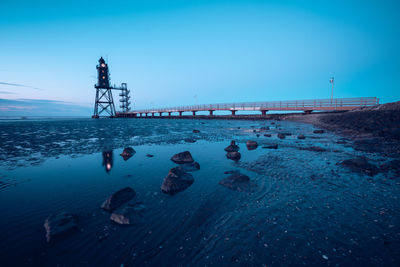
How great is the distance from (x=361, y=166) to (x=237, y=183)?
4757 mm

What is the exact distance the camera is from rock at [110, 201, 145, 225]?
327cm

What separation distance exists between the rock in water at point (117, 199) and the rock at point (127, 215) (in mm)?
372

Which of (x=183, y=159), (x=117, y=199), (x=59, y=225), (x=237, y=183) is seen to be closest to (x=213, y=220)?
(x=237, y=183)

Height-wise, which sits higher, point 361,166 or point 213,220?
point 361,166

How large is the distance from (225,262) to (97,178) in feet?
16.6

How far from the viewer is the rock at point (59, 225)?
2.86m

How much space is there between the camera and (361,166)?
5.70 meters

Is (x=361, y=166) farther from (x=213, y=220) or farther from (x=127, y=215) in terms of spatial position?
(x=127, y=215)

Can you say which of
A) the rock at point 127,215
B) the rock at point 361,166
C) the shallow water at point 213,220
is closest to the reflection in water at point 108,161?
the shallow water at point 213,220

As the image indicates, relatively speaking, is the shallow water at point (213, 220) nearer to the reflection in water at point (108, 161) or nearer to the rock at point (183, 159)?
the reflection in water at point (108, 161)

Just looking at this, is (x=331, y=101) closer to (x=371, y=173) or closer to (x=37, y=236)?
(x=371, y=173)

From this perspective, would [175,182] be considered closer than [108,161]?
Yes

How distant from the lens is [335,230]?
2.90m

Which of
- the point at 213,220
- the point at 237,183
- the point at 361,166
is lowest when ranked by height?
the point at 213,220
